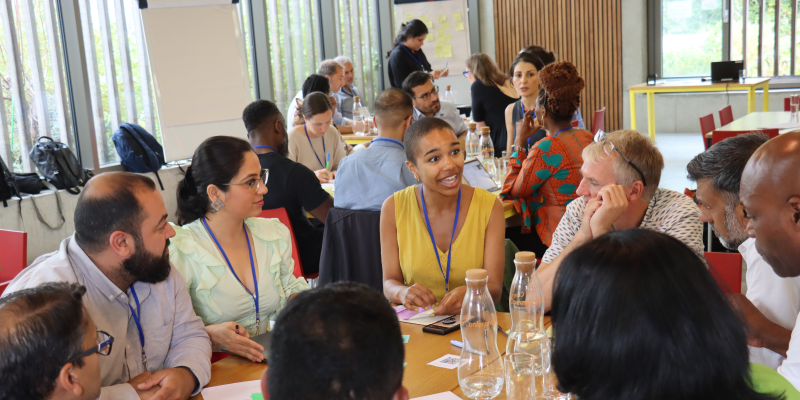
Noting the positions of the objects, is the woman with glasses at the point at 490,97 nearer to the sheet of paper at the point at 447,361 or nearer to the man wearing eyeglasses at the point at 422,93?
the man wearing eyeglasses at the point at 422,93

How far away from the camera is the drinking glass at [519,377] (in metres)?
1.49

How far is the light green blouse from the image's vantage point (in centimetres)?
223

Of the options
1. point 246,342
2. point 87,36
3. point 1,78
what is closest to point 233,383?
point 246,342

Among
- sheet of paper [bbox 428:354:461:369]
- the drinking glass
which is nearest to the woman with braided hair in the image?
sheet of paper [bbox 428:354:461:369]

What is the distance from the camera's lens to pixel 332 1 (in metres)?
9.08

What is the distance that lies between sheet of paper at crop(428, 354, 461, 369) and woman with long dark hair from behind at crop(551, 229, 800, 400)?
2.58 ft

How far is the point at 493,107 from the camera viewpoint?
20.4ft

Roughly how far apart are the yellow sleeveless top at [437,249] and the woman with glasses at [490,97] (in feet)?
12.1

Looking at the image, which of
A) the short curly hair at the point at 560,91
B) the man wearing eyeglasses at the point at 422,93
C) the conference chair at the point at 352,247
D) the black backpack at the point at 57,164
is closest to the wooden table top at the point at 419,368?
the conference chair at the point at 352,247

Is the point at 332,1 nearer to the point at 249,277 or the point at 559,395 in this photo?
the point at 249,277

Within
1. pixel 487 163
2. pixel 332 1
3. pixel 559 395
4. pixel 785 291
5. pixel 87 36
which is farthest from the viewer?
pixel 332 1

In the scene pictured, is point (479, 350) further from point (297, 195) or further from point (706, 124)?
point (706, 124)

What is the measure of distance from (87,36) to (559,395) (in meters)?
5.80

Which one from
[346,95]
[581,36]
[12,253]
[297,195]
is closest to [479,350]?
[12,253]
